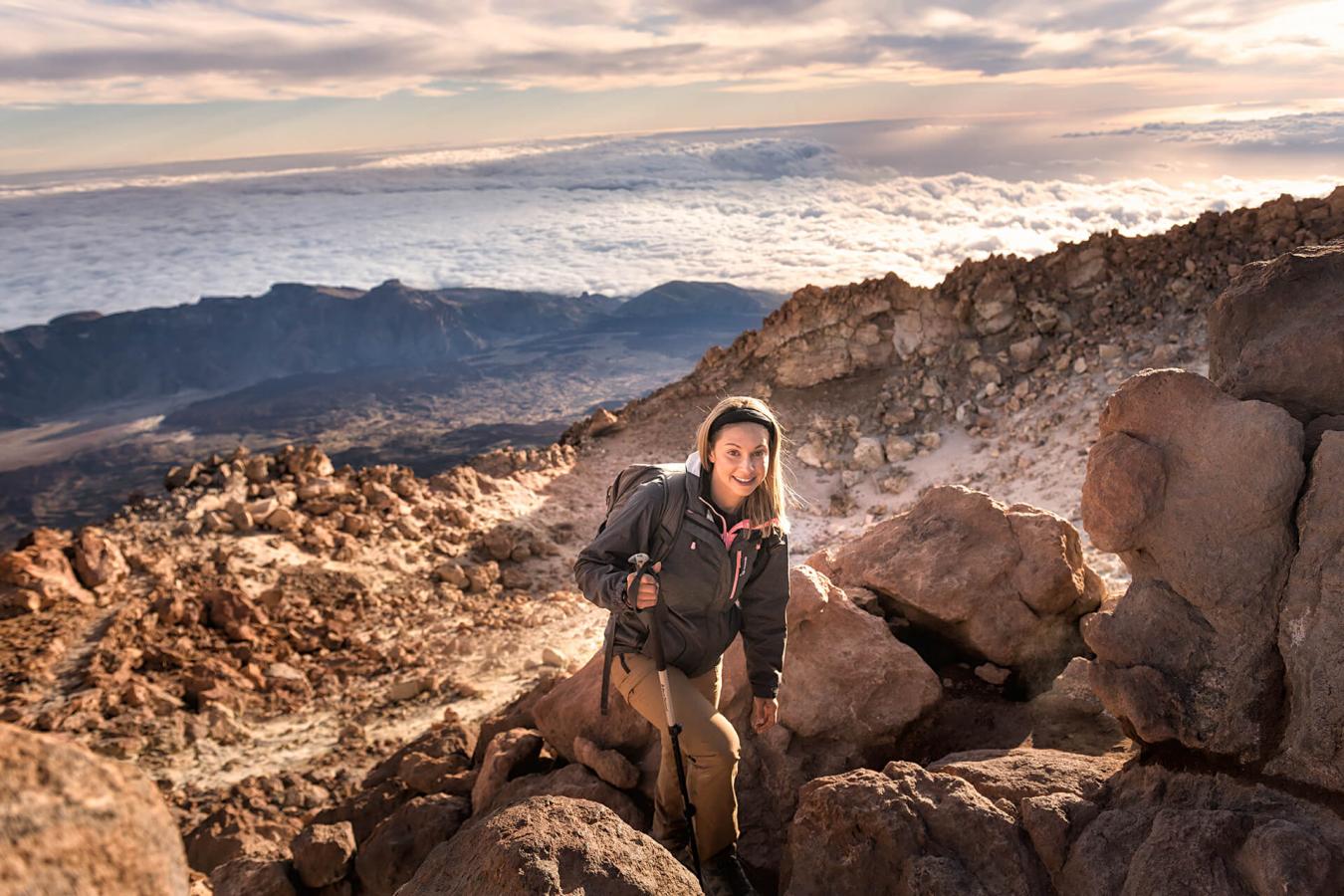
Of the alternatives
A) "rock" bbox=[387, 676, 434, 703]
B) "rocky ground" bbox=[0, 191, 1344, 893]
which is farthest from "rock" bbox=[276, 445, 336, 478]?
"rock" bbox=[387, 676, 434, 703]

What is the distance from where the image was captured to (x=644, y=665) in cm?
384

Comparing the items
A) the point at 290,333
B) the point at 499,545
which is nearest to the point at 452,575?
the point at 499,545

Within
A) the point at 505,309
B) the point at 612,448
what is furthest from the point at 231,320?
the point at 612,448

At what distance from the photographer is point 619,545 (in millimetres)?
3654

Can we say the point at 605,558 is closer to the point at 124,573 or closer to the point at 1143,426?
the point at 1143,426

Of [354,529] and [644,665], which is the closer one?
[644,665]

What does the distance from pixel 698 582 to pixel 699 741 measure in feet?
2.20

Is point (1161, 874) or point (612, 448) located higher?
point (1161, 874)

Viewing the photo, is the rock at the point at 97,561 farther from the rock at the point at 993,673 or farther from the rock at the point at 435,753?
the rock at the point at 993,673

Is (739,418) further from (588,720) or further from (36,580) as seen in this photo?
(36,580)

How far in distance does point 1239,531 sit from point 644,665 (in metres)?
2.61

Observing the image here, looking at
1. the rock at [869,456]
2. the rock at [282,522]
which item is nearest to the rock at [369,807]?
the rock at [282,522]

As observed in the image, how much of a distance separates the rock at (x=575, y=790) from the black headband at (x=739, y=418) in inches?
89.9

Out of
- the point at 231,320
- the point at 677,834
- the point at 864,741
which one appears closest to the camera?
the point at 677,834
